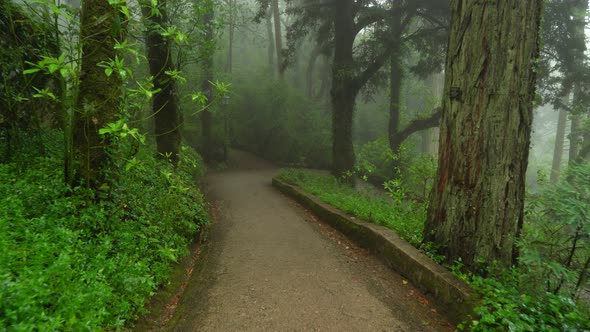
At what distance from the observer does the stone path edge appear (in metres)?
3.29

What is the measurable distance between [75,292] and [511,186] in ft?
15.0

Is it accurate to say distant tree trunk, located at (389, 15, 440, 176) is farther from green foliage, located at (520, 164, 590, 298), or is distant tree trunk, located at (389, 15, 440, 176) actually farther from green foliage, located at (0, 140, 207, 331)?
green foliage, located at (0, 140, 207, 331)

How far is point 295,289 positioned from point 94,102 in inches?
133

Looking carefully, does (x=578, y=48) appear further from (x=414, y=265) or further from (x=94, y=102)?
(x=94, y=102)

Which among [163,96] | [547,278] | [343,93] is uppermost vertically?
[343,93]

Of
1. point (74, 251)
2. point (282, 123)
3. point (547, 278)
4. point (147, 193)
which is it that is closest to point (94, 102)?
point (74, 251)

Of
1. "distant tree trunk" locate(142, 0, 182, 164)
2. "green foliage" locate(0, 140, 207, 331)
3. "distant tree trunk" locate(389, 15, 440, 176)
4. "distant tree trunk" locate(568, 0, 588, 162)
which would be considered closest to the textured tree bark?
"green foliage" locate(0, 140, 207, 331)

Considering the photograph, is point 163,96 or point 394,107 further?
point 394,107

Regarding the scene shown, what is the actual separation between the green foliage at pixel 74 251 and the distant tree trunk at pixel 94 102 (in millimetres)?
258

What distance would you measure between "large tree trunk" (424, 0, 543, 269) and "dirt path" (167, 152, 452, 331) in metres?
1.13

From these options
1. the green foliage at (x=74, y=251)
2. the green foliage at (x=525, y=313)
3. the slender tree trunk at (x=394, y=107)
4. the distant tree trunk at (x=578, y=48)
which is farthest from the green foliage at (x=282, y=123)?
the green foliage at (x=525, y=313)

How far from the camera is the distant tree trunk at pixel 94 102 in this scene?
12.4 feet

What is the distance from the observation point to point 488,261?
12.5ft

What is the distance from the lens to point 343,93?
1355cm
